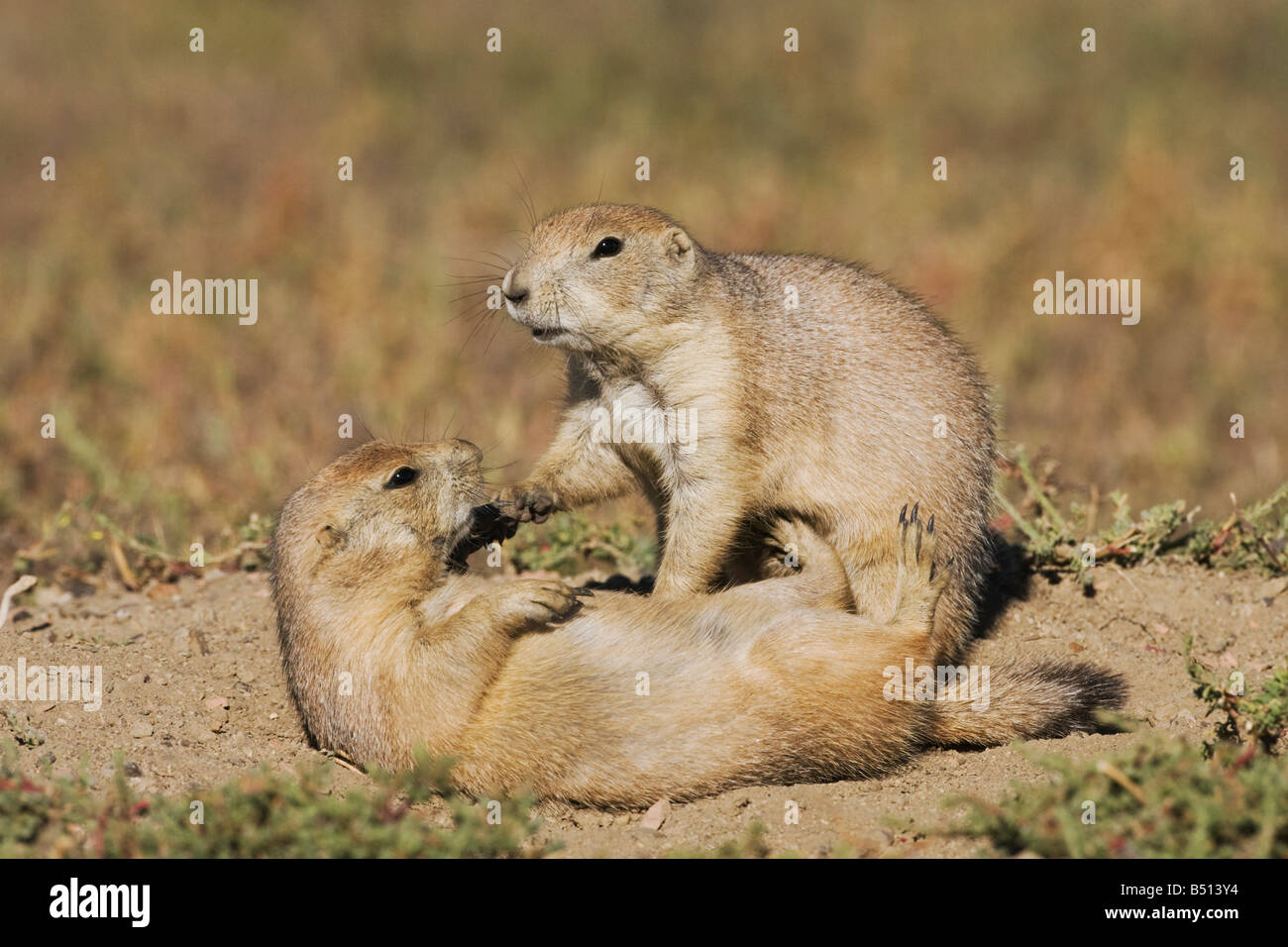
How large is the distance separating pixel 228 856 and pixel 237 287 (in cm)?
913

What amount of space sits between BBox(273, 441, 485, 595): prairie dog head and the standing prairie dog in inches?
17.1

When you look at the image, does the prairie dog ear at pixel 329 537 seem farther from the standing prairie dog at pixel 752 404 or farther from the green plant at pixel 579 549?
the green plant at pixel 579 549

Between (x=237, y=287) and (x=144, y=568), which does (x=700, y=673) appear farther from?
(x=237, y=287)

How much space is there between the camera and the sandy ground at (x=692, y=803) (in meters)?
5.07

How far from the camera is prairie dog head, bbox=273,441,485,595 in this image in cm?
577

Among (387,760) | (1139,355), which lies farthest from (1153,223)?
(387,760)

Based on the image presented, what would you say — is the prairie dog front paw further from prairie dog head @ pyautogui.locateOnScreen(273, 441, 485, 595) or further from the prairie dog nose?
the prairie dog nose

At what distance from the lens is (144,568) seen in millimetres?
7574

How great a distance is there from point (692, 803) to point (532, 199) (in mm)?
9430

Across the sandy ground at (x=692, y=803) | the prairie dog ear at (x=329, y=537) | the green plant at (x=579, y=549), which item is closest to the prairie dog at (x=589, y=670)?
the prairie dog ear at (x=329, y=537)

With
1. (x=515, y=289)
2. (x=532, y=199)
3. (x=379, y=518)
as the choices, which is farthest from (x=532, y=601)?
(x=532, y=199)

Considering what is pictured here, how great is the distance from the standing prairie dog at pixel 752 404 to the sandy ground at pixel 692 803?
754mm

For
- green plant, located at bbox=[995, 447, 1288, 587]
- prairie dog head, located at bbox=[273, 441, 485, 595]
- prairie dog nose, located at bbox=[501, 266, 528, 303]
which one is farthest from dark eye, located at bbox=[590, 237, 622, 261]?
green plant, located at bbox=[995, 447, 1288, 587]

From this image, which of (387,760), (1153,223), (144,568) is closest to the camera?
(387,760)
